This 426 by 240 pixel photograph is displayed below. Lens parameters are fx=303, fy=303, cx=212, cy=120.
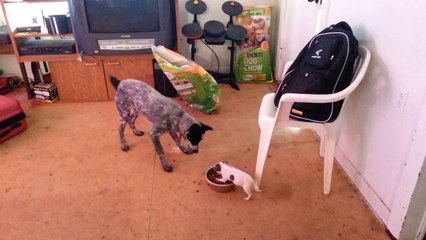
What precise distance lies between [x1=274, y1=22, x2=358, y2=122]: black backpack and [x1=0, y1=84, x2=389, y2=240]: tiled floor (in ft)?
1.70

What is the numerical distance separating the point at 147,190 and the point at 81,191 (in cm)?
41

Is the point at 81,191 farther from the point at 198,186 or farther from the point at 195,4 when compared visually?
the point at 195,4

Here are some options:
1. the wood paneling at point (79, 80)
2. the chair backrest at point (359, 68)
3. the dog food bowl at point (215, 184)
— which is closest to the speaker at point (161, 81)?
the wood paneling at point (79, 80)

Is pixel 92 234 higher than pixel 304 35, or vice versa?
pixel 304 35

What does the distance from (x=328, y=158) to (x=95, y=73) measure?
233 cm

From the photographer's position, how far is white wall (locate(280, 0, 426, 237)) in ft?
4.40

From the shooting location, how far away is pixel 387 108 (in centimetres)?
154

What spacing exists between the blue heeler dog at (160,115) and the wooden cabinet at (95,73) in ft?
3.19

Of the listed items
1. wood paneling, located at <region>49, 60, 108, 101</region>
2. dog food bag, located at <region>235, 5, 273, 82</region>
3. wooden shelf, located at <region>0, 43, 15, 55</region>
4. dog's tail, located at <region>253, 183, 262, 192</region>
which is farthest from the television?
dog's tail, located at <region>253, 183, 262, 192</region>

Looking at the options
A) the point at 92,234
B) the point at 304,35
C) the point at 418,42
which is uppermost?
the point at 418,42

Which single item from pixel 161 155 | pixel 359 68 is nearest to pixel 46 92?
pixel 161 155

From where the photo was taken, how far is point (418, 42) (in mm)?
1302

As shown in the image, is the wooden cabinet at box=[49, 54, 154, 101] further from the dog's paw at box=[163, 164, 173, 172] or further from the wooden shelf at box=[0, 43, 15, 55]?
the dog's paw at box=[163, 164, 173, 172]

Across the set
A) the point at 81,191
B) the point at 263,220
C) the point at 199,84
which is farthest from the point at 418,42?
the point at 81,191
